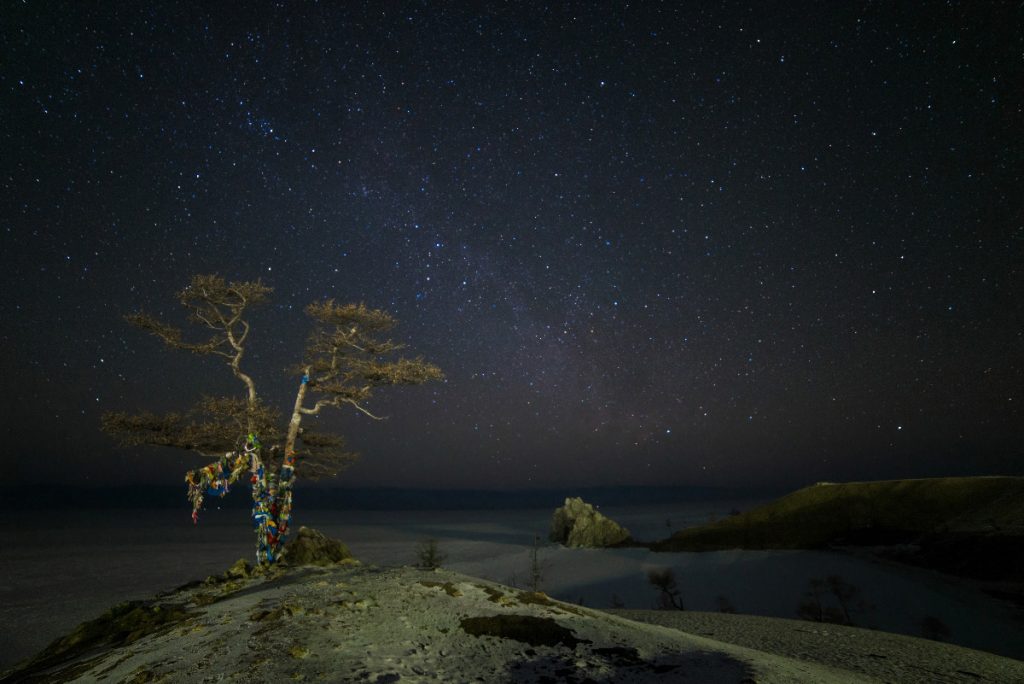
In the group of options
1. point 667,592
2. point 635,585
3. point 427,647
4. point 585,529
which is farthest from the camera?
point 585,529

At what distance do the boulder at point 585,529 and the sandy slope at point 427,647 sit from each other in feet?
99.8

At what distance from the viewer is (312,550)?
13.1 meters

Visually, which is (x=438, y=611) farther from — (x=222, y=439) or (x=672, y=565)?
(x=672, y=565)

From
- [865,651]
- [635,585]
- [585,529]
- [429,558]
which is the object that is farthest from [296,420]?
[585,529]

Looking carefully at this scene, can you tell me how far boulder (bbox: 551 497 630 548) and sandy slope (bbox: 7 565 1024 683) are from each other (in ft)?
99.8

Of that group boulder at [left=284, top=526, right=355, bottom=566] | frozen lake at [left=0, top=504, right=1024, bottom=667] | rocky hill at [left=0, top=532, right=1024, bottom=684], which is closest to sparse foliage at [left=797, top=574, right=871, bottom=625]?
frozen lake at [left=0, top=504, right=1024, bottom=667]

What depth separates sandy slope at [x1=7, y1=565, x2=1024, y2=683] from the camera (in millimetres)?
4961

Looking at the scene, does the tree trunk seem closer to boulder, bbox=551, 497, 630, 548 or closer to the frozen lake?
the frozen lake

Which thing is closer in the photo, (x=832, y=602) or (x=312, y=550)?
(x=312, y=550)

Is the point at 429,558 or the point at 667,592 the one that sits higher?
the point at 429,558

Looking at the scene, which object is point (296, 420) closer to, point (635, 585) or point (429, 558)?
point (429, 558)

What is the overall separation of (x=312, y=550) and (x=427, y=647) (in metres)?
9.18

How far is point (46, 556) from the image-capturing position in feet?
143

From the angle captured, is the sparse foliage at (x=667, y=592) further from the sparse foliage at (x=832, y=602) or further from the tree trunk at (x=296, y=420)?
the tree trunk at (x=296, y=420)
